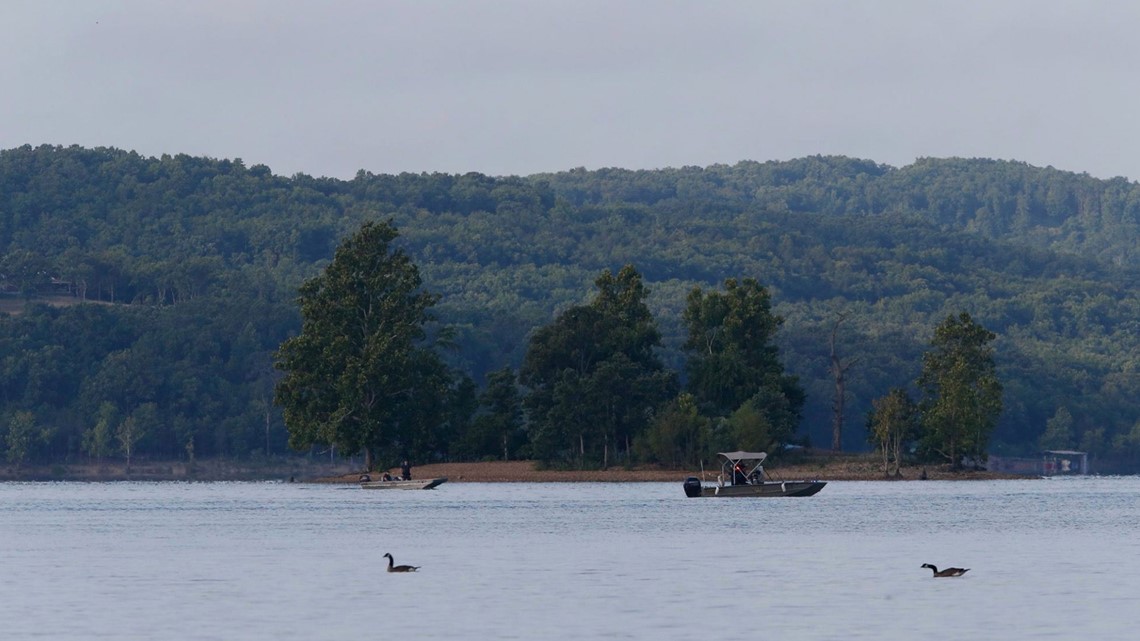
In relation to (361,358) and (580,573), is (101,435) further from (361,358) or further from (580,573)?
(580,573)

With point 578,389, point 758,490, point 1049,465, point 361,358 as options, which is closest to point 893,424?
point 578,389

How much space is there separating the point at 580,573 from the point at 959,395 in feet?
242

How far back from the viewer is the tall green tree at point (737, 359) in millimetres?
123375

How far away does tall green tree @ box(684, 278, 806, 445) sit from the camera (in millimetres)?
123375

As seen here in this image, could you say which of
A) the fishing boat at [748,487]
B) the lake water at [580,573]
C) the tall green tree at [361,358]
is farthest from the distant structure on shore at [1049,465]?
the lake water at [580,573]

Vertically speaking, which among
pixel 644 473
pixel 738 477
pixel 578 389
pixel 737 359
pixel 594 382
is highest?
pixel 737 359

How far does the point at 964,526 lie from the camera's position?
6575 cm

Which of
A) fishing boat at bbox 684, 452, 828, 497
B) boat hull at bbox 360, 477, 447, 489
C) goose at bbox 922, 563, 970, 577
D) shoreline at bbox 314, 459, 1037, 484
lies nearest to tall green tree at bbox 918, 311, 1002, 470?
shoreline at bbox 314, 459, 1037, 484

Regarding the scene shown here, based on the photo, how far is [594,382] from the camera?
11888 centimetres

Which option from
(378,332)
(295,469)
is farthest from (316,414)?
(295,469)

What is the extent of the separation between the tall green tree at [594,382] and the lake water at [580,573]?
35.1 m

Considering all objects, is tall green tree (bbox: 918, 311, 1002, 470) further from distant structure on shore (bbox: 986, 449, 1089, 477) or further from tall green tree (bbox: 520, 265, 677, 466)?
distant structure on shore (bbox: 986, 449, 1089, 477)

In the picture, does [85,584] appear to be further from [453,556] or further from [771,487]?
[771,487]

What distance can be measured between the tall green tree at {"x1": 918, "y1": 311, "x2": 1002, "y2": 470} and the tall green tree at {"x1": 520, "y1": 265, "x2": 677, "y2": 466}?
52.6 feet
